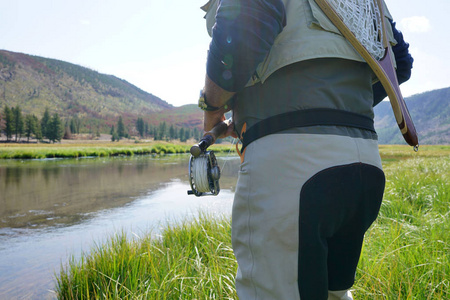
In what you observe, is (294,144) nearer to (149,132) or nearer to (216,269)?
(216,269)

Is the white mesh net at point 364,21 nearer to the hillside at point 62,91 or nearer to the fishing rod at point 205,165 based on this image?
the fishing rod at point 205,165

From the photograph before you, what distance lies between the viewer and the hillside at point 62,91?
129750mm

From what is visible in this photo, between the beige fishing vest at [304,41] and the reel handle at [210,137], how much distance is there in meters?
0.52

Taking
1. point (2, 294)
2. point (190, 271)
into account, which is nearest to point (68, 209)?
point (2, 294)

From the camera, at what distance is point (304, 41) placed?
3.15ft

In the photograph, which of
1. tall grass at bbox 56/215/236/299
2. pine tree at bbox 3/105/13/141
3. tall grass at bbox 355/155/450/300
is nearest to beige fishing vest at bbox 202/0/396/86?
tall grass at bbox 355/155/450/300

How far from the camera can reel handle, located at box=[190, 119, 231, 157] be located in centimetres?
151

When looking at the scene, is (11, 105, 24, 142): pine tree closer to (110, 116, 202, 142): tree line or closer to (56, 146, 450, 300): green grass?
(110, 116, 202, 142): tree line

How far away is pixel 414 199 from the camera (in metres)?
4.76

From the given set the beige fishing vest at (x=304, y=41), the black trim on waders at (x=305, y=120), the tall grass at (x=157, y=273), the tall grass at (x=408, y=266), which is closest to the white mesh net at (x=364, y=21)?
the beige fishing vest at (x=304, y=41)

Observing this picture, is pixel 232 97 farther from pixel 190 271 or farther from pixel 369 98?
pixel 190 271

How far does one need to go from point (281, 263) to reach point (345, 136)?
0.44 metres

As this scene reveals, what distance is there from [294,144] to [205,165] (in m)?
0.74

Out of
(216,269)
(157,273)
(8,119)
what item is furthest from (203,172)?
(8,119)
